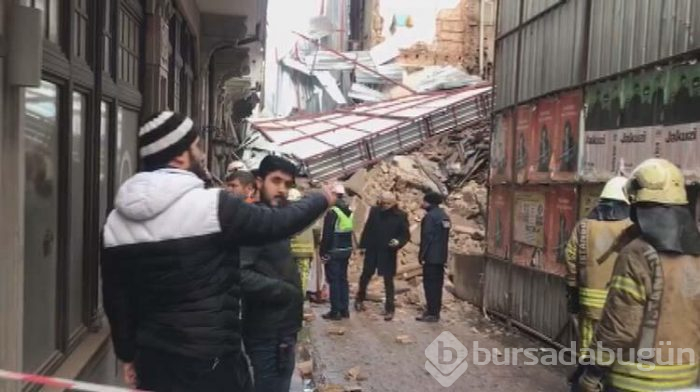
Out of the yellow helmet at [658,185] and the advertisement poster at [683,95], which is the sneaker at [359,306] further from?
the yellow helmet at [658,185]

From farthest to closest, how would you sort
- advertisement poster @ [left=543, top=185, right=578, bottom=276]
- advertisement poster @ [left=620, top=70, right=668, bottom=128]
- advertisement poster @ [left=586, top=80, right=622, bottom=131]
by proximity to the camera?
advertisement poster @ [left=543, top=185, right=578, bottom=276], advertisement poster @ [left=586, top=80, right=622, bottom=131], advertisement poster @ [left=620, top=70, right=668, bottom=128]

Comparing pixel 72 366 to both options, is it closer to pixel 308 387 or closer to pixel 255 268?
pixel 255 268

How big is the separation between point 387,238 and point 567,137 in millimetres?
3548

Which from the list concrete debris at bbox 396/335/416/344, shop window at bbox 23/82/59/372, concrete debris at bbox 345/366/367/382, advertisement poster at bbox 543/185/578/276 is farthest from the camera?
concrete debris at bbox 396/335/416/344

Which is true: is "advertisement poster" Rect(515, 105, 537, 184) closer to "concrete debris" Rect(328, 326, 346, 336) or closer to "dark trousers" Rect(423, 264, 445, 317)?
"dark trousers" Rect(423, 264, 445, 317)

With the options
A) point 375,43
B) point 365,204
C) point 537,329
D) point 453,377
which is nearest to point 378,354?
point 453,377

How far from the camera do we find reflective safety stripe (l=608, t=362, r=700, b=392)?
3.38m

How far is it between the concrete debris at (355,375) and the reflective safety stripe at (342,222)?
10.1ft

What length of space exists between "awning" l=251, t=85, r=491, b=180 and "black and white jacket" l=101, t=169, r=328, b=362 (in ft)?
54.2

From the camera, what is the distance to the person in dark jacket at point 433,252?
1047cm

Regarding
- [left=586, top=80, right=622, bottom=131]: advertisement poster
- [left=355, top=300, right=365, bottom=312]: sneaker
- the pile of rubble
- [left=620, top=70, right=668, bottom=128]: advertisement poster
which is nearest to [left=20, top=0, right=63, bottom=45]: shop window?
[left=620, top=70, right=668, bottom=128]: advertisement poster

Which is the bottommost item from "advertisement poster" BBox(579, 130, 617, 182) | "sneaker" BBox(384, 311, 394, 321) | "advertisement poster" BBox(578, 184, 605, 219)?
"sneaker" BBox(384, 311, 394, 321)

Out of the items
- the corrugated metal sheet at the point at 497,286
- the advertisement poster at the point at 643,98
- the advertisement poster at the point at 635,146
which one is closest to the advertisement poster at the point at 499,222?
the corrugated metal sheet at the point at 497,286

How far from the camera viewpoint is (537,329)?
8.62 meters
